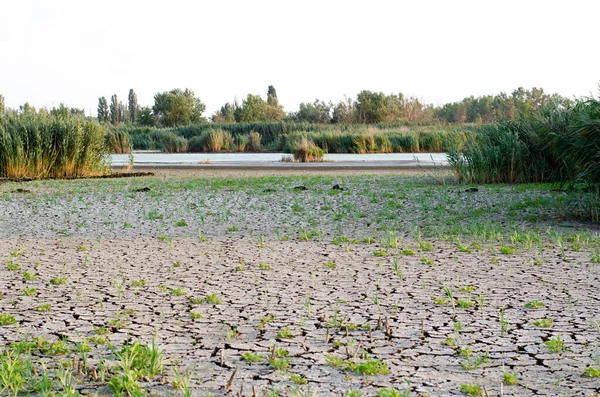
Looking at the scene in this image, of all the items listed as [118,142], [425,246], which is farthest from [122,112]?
[425,246]

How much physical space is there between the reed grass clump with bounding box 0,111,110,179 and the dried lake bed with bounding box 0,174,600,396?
7486mm

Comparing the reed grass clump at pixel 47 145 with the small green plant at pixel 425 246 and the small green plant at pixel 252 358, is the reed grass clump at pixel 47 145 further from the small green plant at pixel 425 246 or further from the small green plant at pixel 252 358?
the small green plant at pixel 252 358

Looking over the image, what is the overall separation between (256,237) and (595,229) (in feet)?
14.5

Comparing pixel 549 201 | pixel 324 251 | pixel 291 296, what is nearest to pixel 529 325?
pixel 291 296

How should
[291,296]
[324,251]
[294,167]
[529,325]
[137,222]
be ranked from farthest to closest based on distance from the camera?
1. [294,167]
2. [137,222]
3. [324,251]
4. [291,296]
5. [529,325]

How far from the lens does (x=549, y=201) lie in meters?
11.8

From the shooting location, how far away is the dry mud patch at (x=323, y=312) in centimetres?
375

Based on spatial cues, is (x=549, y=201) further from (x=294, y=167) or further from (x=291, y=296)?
(x=294, y=167)

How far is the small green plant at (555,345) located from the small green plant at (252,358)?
5.59 ft

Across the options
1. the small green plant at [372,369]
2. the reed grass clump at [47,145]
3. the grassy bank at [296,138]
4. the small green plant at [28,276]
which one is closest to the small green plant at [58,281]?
the small green plant at [28,276]

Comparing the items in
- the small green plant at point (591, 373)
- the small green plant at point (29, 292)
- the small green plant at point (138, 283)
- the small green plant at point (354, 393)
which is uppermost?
the small green plant at point (29, 292)

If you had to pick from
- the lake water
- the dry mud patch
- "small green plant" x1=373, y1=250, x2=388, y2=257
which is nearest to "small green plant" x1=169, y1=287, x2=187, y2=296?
the dry mud patch

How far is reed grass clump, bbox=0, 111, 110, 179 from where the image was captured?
18.2 m

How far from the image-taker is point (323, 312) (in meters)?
5.06
